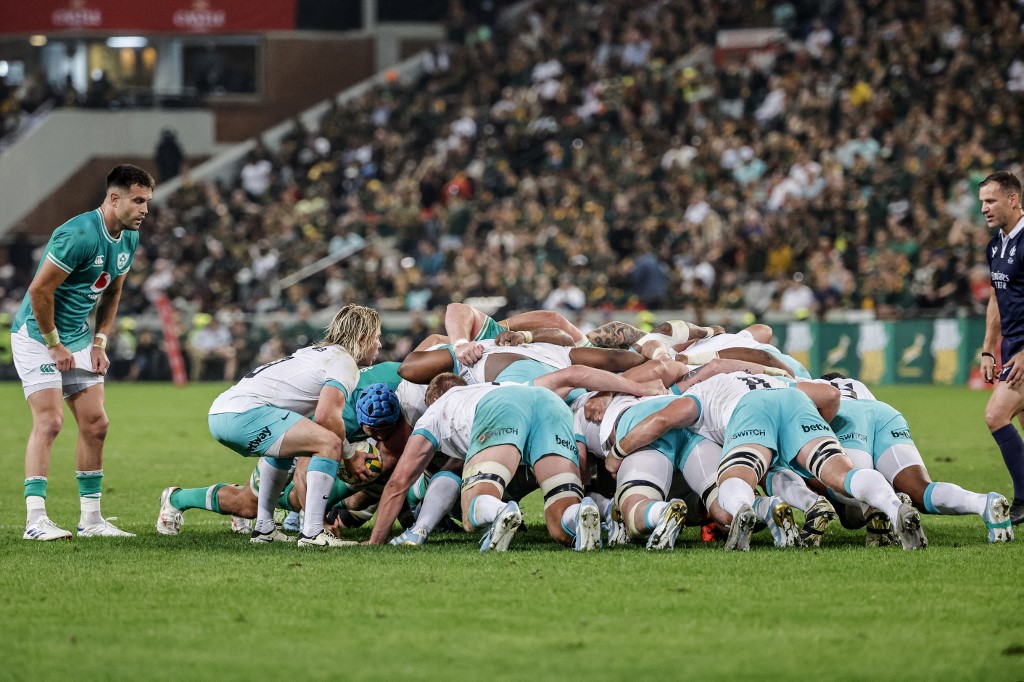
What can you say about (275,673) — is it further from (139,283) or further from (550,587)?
(139,283)

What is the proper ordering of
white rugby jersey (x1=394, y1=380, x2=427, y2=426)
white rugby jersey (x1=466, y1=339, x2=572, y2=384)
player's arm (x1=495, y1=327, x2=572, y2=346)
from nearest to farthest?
1. white rugby jersey (x1=394, y1=380, x2=427, y2=426)
2. white rugby jersey (x1=466, y1=339, x2=572, y2=384)
3. player's arm (x1=495, y1=327, x2=572, y2=346)

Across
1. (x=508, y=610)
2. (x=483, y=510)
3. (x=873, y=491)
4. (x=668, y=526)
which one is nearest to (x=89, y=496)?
(x=483, y=510)

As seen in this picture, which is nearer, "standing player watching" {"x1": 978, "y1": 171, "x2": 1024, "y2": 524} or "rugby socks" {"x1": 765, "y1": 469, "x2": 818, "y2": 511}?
"rugby socks" {"x1": 765, "y1": 469, "x2": 818, "y2": 511}

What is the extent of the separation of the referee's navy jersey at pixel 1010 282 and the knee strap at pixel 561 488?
3277 millimetres

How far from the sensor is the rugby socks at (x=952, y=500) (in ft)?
26.9

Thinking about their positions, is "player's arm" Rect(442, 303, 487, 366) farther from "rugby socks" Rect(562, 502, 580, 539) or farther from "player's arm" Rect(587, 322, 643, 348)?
"rugby socks" Rect(562, 502, 580, 539)

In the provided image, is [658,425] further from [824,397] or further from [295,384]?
[295,384]

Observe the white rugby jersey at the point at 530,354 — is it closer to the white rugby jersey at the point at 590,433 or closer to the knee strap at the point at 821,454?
the white rugby jersey at the point at 590,433

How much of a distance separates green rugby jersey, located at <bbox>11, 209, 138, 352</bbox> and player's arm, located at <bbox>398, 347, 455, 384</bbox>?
193cm

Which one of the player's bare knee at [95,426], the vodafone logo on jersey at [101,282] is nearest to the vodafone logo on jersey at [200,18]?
the vodafone logo on jersey at [101,282]

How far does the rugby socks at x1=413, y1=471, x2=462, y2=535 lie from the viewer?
8711 millimetres

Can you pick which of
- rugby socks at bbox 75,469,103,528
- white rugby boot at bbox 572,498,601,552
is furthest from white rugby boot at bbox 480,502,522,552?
rugby socks at bbox 75,469,103,528

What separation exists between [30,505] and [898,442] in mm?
5392

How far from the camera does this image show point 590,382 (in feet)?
29.9
